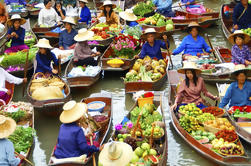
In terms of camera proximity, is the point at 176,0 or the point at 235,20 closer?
the point at 235,20

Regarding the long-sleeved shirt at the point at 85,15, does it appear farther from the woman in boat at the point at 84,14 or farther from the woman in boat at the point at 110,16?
the woman in boat at the point at 110,16

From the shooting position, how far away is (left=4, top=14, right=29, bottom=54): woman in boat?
9547mm

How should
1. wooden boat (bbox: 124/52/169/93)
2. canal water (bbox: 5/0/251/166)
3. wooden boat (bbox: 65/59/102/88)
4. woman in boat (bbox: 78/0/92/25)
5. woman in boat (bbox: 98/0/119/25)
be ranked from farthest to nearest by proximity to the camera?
1. woman in boat (bbox: 78/0/92/25)
2. woman in boat (bbox: 98/0/119/25)
3. wooden boat (bbox: 65/59/102/88)
4. wooden boat (bbox: 124/52/169/93)
5. canal water (bbox: 5/0/251/166)

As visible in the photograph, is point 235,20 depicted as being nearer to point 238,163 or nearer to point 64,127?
point 238,163

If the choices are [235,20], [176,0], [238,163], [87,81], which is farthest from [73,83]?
[176,0]

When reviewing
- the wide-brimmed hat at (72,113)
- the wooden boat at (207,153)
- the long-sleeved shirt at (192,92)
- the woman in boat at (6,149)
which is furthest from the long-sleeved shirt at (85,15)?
the woman in boat at (6,149)

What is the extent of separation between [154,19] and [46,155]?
22.1 feet

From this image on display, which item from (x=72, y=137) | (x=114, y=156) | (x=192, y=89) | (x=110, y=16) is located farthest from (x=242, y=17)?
(x=114, y=156)

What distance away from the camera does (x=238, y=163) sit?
206 inches

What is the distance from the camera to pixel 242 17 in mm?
10258

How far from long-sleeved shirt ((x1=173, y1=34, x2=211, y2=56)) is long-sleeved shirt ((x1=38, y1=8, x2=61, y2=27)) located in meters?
4.95

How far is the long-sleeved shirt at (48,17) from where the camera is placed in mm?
11797

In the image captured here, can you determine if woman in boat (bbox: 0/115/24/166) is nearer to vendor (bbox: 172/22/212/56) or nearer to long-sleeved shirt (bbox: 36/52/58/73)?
long-sleeved shirt (bbox: 36/52/58/73)

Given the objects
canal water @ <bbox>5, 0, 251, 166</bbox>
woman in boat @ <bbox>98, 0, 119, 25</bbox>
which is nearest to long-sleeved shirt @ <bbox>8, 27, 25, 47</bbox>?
canal water @ <bbox>5, 0, 251, 166</bbox>
